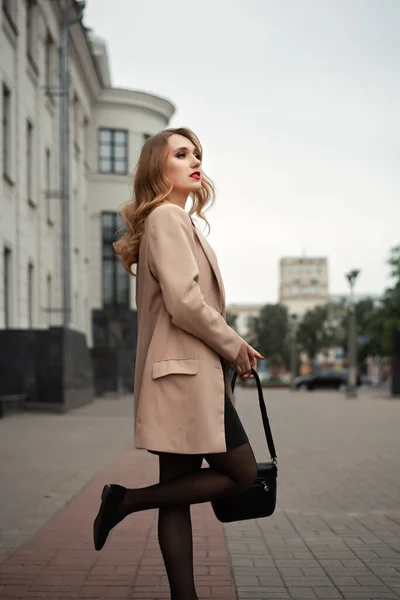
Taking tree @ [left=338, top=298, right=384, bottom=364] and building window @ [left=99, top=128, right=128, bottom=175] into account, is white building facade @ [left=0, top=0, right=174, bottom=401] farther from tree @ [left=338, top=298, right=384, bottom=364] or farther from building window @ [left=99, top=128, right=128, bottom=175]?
tree @ [left=338, top=298, right=384, bottom=364]

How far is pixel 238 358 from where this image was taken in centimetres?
335

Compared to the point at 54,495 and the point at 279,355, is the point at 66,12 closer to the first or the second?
the point at 54,495

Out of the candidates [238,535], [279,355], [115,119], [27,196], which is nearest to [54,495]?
[238,535]

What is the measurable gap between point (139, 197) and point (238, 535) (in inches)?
120

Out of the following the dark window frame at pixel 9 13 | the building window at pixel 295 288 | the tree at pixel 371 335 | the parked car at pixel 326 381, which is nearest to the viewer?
the dark window frame at pixel 9 13

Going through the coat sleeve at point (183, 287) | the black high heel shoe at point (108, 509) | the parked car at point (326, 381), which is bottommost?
the parked car at point (326, 381)

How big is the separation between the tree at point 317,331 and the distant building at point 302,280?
197ft

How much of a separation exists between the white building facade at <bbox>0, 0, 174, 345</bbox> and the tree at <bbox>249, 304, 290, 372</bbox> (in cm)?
4858

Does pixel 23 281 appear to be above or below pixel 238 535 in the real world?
above

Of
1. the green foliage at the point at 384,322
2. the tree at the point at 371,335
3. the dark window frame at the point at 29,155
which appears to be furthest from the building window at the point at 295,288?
the dark window frame at the point at 29,155

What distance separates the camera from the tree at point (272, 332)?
289 feet

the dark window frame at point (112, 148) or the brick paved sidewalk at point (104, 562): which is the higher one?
the dark window frame at point (112, 148)

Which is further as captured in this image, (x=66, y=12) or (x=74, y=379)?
(x=66, y=12)

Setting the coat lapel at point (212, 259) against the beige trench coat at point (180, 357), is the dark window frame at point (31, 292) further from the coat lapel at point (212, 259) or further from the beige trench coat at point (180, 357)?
the beige trench coat at point (180, 357)
